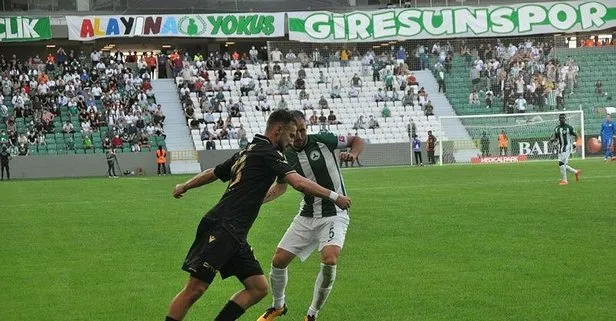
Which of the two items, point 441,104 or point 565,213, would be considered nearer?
point 565,213

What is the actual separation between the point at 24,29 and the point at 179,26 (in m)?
9.02

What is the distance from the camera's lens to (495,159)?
168 feet

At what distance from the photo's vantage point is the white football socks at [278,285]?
10.3 m

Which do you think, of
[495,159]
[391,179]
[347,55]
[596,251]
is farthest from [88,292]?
[347,55]

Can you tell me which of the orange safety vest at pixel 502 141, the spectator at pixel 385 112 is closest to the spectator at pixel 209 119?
the spectator at pixel 385 112

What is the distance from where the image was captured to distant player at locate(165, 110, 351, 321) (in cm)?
835

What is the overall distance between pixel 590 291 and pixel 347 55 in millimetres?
49917

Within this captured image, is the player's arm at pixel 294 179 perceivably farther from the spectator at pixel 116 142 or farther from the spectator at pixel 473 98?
the spectator at pixel 473 98

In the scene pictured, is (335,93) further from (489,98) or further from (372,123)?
(489,98)

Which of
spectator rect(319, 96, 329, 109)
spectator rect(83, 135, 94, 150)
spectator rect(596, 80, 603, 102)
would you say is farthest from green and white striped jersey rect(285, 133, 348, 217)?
spectator rect(596, 80, 603, 102)

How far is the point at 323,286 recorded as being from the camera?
1016cm

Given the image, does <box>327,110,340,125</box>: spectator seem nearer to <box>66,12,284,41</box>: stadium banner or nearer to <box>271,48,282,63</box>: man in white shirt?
<box>271,48,282,63</box>: man in white shirt

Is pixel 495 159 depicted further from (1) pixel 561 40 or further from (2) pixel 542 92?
(1) pixel 561 40

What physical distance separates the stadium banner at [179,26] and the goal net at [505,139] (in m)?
13.0
